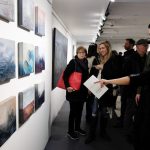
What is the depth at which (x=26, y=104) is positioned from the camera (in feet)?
6.99

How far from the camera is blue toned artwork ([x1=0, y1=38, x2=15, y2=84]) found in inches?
60.2

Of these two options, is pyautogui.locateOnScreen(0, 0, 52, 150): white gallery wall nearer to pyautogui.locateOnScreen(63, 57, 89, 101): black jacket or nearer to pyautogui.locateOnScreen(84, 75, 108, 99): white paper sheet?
pyautogui.locateOnScreen(63, 57, 89, 101): black jacket

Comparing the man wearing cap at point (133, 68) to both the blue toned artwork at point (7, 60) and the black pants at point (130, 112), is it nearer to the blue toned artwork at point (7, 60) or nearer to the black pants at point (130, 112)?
the black pants at point (130, 112)

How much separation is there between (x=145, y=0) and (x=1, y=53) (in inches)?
149

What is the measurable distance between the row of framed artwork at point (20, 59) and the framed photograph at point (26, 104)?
17 centimetres

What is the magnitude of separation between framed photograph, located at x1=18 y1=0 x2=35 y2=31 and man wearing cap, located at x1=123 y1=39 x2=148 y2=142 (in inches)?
70.1

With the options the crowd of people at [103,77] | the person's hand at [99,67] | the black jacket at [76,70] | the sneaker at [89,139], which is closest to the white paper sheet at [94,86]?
the crowd of people at [103,77]

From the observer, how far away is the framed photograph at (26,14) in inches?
74.0

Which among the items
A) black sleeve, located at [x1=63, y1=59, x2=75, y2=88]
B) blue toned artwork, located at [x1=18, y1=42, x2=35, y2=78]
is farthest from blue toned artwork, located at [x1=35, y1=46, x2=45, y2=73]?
black sleeve, located at [x1=63, y1=59, x2=75, y2=88]

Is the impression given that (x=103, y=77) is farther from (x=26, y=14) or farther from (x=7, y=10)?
(x=7, y=10)

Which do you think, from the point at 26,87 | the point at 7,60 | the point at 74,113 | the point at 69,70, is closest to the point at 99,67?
the point at 69,70

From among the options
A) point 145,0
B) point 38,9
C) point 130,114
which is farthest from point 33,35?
point 145,0

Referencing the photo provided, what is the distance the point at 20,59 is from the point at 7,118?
0.52 m

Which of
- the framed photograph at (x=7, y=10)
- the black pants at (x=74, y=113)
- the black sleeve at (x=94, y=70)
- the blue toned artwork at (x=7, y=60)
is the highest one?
the framed photograph at (x=7, y=10)
